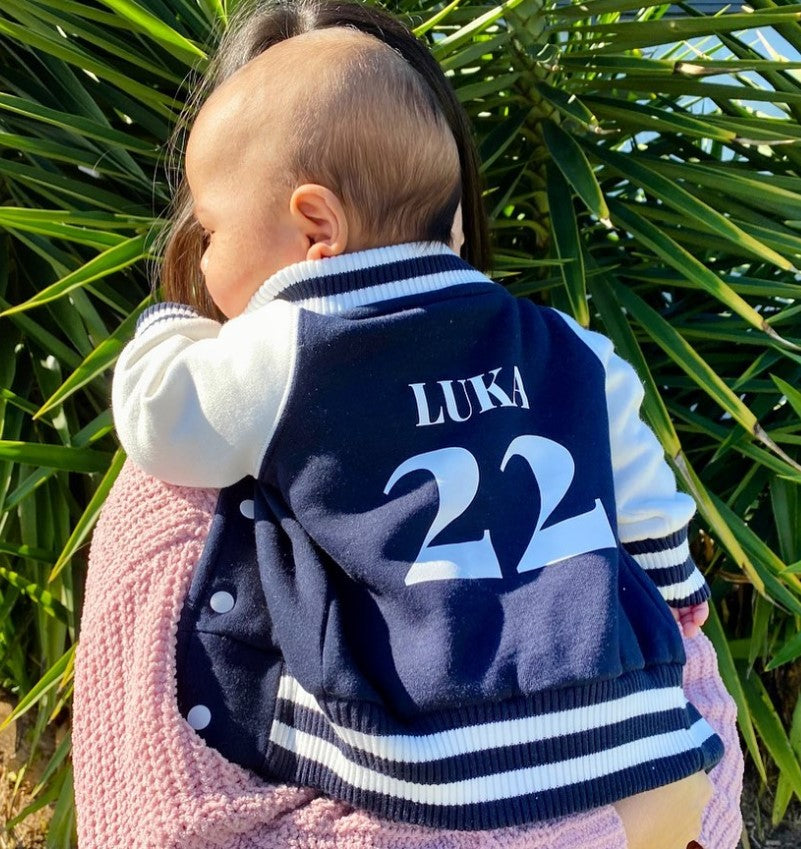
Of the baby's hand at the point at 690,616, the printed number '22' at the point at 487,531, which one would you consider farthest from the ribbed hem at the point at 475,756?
the baby's hand at the point at 690,616

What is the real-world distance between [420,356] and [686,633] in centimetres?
51

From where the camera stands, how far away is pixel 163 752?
919mm

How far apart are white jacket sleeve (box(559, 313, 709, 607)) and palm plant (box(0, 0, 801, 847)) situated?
0.56 m

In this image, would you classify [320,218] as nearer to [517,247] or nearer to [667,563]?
[667,563]

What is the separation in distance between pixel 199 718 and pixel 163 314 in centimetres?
43

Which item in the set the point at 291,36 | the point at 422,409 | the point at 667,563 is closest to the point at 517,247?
the point at 291,36

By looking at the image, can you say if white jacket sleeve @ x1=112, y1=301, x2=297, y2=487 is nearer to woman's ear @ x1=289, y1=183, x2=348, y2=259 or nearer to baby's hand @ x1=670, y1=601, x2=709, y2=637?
woman's ear @ x1=289, y1=183, x2=348, y2=259

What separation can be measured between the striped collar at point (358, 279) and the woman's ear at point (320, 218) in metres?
0.02

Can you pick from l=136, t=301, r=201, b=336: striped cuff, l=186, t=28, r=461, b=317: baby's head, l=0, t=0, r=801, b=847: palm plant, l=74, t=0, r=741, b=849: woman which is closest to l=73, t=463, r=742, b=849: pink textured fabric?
A: l=74, t=0, r=741, b=849: woman

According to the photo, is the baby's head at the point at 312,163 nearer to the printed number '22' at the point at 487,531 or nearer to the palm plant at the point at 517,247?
the printed number '22' at the point at 487,531

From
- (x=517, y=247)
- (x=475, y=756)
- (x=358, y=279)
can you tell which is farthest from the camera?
(x=517, y=247)

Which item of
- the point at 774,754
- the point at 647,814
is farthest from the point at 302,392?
the point at 774,754

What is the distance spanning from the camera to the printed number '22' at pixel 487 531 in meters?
0.93

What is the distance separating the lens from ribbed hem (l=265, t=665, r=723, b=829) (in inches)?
35.4
